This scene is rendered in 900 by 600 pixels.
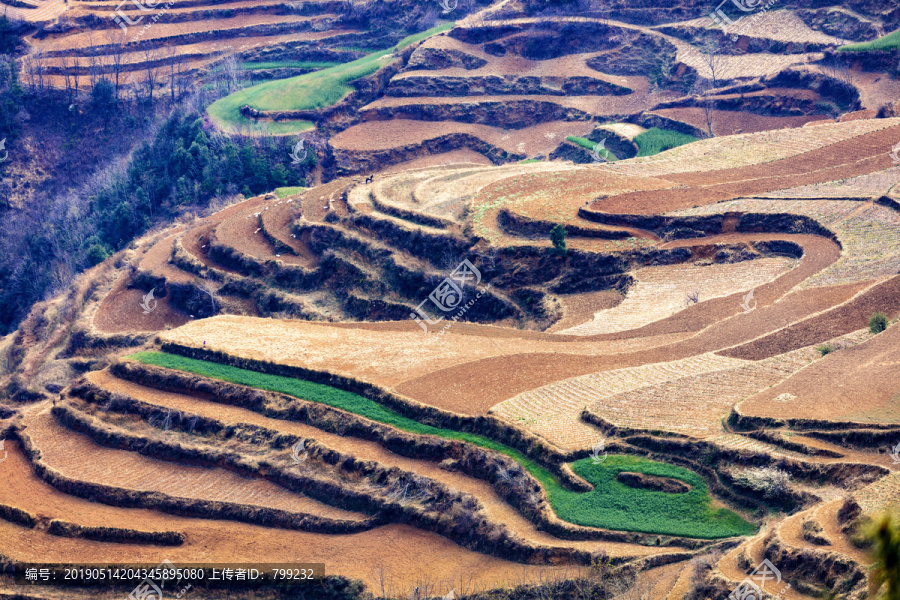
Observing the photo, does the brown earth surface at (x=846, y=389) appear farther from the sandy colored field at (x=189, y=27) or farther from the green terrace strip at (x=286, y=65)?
the sandy colored field at (x=189, y=27)

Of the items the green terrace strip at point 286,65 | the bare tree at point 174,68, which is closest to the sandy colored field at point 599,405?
the bare tree at point 174,68

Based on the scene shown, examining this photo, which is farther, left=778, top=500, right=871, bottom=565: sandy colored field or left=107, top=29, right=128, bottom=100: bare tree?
left=107, top=29, right=128, bottom=100: bare tree

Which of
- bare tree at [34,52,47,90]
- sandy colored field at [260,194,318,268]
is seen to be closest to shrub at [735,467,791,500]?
sandy colored field at [260,194,318,268]

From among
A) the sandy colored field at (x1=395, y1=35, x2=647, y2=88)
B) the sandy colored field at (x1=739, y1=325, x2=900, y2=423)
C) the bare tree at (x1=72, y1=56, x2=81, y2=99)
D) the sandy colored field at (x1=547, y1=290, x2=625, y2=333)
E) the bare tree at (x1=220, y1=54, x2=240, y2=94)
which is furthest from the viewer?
the bare tree at (x1=72, y1=56, x2=81, y2=99)

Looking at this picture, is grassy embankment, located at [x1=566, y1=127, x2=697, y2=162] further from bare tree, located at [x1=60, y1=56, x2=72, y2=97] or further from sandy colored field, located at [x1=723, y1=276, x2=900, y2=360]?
bare tree, located at [x1=60, y1=56, x2=72, y2=97]

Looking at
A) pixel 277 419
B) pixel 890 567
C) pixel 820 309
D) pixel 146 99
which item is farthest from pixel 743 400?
pixel 146 99

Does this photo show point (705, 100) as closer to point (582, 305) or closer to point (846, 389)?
point (582, 305)
